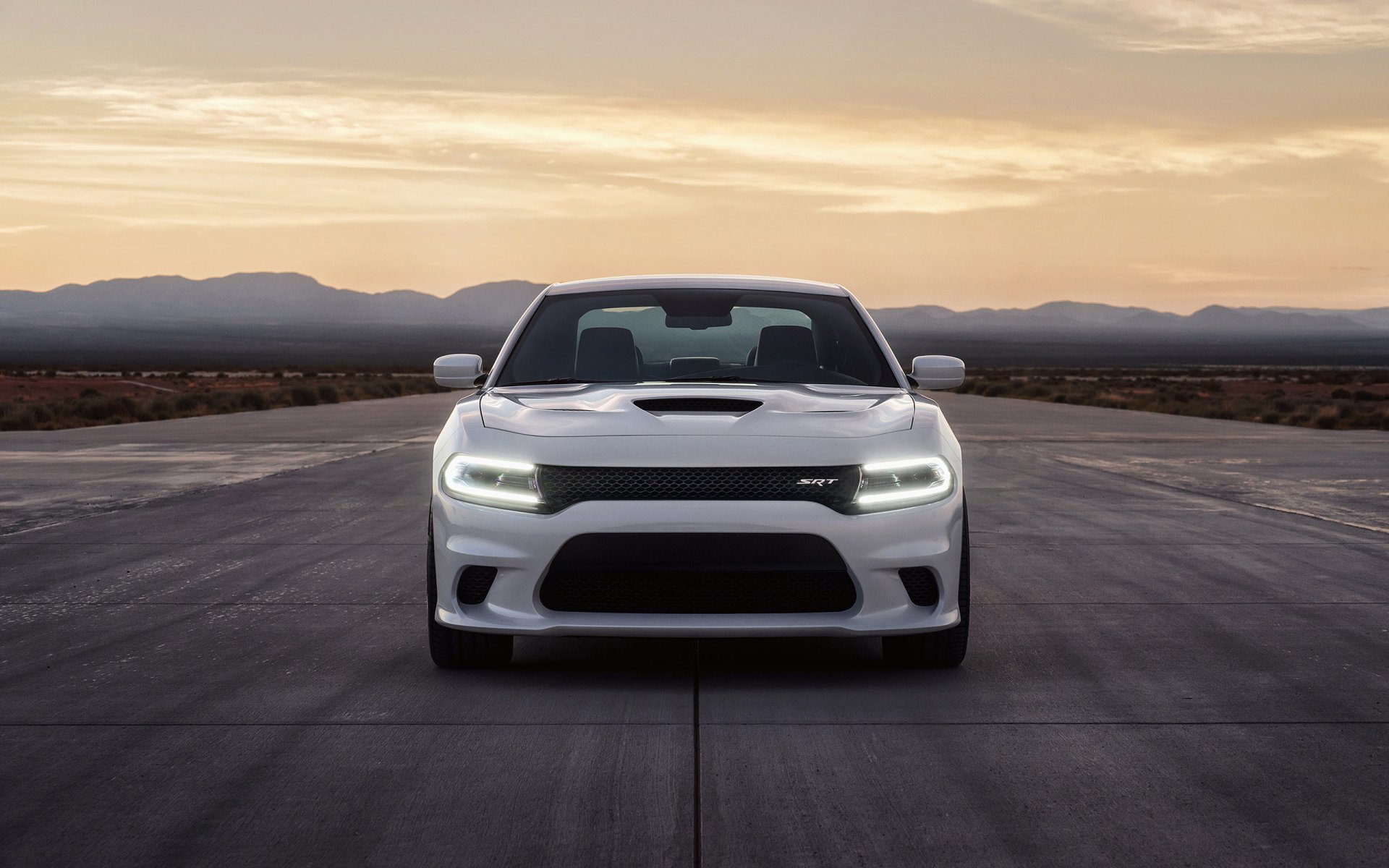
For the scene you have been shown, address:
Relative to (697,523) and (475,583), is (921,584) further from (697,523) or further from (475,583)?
(475,583)

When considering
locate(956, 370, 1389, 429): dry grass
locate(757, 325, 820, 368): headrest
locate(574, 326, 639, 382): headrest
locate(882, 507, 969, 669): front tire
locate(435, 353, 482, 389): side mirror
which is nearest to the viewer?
locate(882, 507, 969, 669): front tire

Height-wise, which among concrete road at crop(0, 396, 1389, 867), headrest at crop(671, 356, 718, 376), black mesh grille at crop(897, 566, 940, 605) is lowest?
concrete road at crop(0, 396, 1389, 867)

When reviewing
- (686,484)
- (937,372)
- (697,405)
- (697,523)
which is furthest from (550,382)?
(937,372)

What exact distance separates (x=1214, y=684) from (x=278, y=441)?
17.5 metres

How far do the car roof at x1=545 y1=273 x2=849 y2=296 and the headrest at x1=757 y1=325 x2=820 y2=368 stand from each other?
23 centimetres

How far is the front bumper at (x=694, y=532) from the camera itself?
4.86m

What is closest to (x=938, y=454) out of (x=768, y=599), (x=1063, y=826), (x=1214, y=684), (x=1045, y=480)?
(x=768, y=599)

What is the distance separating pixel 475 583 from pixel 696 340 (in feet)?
7.38

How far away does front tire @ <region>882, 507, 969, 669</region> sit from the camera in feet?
17.6

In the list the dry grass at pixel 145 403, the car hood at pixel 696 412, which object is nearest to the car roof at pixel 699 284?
the car hood at pixel 696 412

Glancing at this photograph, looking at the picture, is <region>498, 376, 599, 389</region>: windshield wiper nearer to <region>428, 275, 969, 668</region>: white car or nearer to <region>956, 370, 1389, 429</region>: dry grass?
<region>428, 275, 969, 668</region>: white car

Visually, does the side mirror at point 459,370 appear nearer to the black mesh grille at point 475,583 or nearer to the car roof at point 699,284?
the car roof at point 699,284

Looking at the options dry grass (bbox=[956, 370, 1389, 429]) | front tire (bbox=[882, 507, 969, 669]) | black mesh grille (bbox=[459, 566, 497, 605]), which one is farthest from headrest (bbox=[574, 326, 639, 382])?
dry grass (bbox=[956, 370, 1389, 429])

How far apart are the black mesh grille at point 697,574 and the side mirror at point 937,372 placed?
1818 mm
